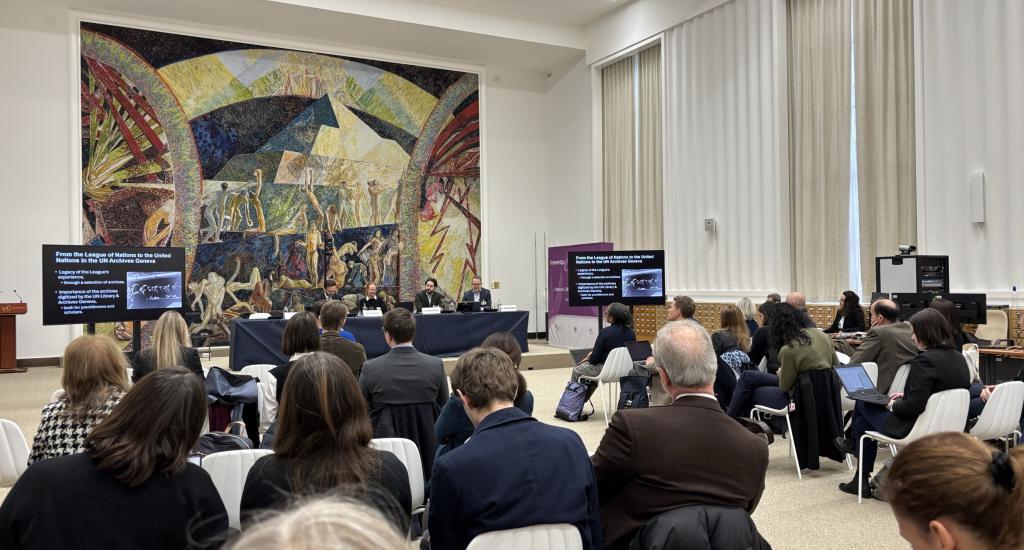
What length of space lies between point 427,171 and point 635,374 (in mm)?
9596

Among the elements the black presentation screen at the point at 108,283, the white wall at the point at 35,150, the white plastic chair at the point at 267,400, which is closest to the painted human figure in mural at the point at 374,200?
the white wall at the point at 35,150

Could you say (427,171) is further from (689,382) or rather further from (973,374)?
(689,382)

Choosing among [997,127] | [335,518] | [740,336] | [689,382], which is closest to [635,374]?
[740,336]

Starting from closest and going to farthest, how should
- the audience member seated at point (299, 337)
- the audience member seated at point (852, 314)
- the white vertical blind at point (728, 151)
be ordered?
the audience member seated at point (299, 337) → the audience member seated at point (852, 314) → the white vertical blind at point (728, 151)

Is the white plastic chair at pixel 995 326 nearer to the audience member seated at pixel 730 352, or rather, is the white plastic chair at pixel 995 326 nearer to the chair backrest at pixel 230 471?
the audience member seated at pixel 730 352

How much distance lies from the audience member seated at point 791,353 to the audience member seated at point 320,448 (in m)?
4.23

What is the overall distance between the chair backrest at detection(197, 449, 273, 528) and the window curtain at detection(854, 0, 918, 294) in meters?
9.77

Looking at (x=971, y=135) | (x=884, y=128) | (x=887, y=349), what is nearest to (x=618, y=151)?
(x=884, y=128)

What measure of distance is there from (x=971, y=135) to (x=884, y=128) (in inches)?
57.2

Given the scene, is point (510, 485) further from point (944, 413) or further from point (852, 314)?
point (852, 314)

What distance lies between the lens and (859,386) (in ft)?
17.0

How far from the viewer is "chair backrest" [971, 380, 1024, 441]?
4.79 metres

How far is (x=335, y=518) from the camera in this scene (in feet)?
2.17

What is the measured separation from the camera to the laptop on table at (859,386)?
5.02 metres
